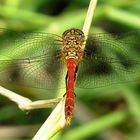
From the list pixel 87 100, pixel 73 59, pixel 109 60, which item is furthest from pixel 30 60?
pixel 87 100

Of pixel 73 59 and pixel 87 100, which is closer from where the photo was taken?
pixel 73 59

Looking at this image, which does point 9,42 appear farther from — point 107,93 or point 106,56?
point 107,93

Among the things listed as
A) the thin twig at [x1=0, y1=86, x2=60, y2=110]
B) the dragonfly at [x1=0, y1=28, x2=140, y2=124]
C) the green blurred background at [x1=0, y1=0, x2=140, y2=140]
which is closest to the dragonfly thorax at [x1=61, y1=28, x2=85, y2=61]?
the dragonfly at [x1=0, y1=28, x2=140, y2=124]

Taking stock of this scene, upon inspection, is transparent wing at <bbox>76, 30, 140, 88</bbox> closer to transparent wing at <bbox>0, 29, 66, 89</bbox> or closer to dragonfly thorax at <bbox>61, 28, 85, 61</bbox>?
dragonfly thorax at <bbox>61, 28, 85, 61</bbox>

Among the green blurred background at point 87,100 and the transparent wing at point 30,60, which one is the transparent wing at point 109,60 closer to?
the transparent wing at point 30,60

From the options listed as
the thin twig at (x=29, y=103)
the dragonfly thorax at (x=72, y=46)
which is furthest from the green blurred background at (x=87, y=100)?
the thin twig at (x=29, y=103)

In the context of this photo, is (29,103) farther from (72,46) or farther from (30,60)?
(72,46)
